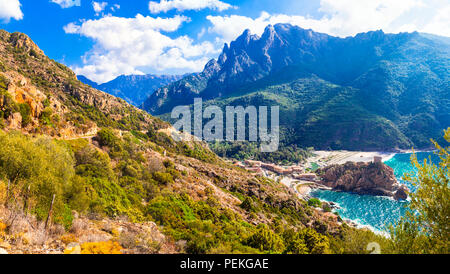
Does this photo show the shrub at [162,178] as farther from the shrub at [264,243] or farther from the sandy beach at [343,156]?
the sandy beach at [343,156]

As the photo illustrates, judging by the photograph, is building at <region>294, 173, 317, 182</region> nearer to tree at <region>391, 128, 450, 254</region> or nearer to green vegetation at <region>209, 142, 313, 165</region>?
green vegetation at <region>209, 142, 313, 165</region>

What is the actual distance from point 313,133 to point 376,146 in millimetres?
40688

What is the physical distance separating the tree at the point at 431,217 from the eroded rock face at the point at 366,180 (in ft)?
250

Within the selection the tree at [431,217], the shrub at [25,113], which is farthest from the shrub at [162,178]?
the tree at [431,217]

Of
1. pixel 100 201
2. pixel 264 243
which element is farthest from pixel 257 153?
pixel 100 201

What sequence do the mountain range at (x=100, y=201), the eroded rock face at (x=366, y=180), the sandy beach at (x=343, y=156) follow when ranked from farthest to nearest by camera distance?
the sandy beach at (x=343, y=156), the eroded rock face at (x=366, y=180), the mountain range at (x=100, y=201)

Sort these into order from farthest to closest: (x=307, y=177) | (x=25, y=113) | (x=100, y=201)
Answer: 1. (x=307, y=177)
2. (x=25, y=113)
3. (x=100, y=201)

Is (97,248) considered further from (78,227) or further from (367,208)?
(367,208)

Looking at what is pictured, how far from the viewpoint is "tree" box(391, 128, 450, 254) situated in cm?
963

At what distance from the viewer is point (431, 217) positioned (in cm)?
1016

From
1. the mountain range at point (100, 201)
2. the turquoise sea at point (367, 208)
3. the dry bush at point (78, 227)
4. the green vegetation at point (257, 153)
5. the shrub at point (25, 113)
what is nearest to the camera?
the mountain range at point (100, 201)

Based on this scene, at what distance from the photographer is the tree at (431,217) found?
9.63 m

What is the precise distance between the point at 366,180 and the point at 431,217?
81.7m
